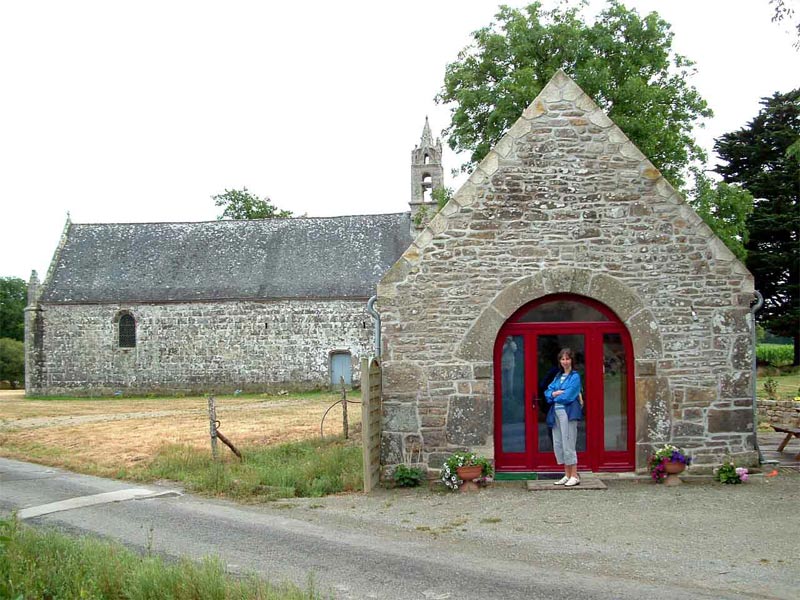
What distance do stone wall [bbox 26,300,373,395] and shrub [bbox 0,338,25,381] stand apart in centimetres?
2376

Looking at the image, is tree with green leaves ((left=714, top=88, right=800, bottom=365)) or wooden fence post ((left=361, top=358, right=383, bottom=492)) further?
tree with green leaves ((left=714, top=88, right=800, bottom=365))

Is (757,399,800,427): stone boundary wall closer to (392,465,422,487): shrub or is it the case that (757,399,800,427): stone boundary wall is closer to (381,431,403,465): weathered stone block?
(392,465,422,487): shrub

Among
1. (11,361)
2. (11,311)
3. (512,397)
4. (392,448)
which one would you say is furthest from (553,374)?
(11,311)

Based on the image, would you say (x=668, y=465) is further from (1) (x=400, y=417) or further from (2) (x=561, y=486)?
(1) (x=400, y=417)

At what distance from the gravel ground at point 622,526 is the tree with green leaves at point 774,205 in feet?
91.4

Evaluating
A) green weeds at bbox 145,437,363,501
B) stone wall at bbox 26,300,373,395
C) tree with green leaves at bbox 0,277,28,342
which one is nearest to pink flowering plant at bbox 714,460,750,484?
green weeds at bbox 145,437,363,501

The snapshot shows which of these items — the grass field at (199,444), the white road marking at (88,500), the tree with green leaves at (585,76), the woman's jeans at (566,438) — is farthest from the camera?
the tree with green leaves at (585,76)

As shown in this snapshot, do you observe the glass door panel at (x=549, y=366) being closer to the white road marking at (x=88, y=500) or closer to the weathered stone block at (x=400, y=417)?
the weathered stone block at (x=400, y=417)

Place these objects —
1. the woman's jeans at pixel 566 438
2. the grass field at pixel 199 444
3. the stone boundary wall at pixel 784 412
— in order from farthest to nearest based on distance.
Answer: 1. the stone boundary wall at pixel 784 412
2. the grass field at pixel 199 444
3. the woman's jeans at pixel 566 438

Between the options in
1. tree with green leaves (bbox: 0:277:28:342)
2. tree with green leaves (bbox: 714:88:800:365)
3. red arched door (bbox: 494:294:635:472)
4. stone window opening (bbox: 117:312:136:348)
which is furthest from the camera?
tree with green leaves (bbox: 0:277:28:342)

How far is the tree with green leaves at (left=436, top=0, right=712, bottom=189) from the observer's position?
2022 cm

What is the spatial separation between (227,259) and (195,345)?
4069 mm

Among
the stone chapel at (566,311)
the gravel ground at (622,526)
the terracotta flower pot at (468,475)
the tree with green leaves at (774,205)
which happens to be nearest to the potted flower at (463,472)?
Answer: the terracotta flower pot at (468,475)

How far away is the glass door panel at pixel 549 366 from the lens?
10961 millimetres
